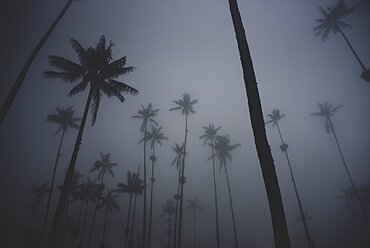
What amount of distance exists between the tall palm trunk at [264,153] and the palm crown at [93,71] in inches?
605

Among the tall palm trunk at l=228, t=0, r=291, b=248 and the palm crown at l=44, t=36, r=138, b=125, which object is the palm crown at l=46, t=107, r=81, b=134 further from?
the tall palm trunk at l=228, t=0, r=291, b=248

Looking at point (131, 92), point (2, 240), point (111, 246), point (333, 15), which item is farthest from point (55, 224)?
point (111, 246)

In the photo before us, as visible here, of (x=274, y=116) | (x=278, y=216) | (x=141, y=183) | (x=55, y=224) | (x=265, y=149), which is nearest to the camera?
(x=278, y=216)

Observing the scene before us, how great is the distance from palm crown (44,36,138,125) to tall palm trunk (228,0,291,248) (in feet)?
50.5

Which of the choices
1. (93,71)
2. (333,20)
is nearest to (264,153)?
(93,71)

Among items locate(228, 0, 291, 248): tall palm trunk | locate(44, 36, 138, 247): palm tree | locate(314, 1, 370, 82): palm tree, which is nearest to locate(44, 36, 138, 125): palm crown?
→ locate(44, 36, 138, 247): palm tree

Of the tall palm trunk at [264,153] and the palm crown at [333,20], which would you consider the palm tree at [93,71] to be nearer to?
the tall palm trunk at [264,153]

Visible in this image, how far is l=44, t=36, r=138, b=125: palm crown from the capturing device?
63.9 feet

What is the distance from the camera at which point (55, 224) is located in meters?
12.8

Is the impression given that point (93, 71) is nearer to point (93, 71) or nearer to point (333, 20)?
point (93, 71)

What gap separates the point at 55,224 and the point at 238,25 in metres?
14.2

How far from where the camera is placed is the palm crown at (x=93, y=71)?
19484mm

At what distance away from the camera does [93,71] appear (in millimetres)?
19609

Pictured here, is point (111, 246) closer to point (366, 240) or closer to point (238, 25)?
point (366, 240)
